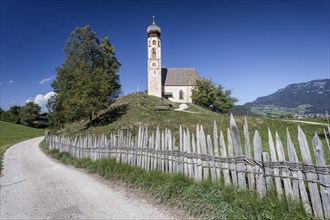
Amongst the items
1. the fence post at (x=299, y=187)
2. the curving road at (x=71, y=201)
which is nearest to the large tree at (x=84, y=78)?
the curving road at (x=71, y=201)

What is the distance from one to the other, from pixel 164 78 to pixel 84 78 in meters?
34.6

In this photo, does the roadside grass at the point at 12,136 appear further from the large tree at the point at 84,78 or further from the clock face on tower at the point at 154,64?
the clock face on tower at the point at 154,64

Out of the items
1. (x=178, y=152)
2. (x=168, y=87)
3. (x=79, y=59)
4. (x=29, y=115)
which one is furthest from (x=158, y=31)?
(x=29, y=115)

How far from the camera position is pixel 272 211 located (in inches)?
149

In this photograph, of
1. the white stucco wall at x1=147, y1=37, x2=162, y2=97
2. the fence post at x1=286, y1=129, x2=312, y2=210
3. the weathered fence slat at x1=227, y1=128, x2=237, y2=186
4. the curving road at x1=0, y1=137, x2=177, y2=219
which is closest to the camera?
the fence post at x1=286, y1=129, x2=312, y2=210

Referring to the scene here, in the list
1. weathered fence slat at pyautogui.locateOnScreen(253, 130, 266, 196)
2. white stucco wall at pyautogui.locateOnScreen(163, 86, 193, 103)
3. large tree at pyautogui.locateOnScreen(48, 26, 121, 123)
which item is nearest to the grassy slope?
large tree at pyautogui.locateOnScreen(48, 26, 121, 123)

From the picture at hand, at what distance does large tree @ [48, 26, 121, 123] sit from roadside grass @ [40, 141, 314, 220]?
17.6 m

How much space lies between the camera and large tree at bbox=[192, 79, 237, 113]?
46.4m

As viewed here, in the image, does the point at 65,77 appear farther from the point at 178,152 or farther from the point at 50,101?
the point at 178,152

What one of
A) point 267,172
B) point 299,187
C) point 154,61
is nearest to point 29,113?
point 154,61

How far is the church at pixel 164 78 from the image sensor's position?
53219mm

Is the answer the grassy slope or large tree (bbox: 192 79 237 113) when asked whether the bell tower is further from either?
the grassy slope

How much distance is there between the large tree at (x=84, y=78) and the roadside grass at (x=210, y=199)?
57.8 feet

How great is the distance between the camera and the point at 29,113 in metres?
86.1
